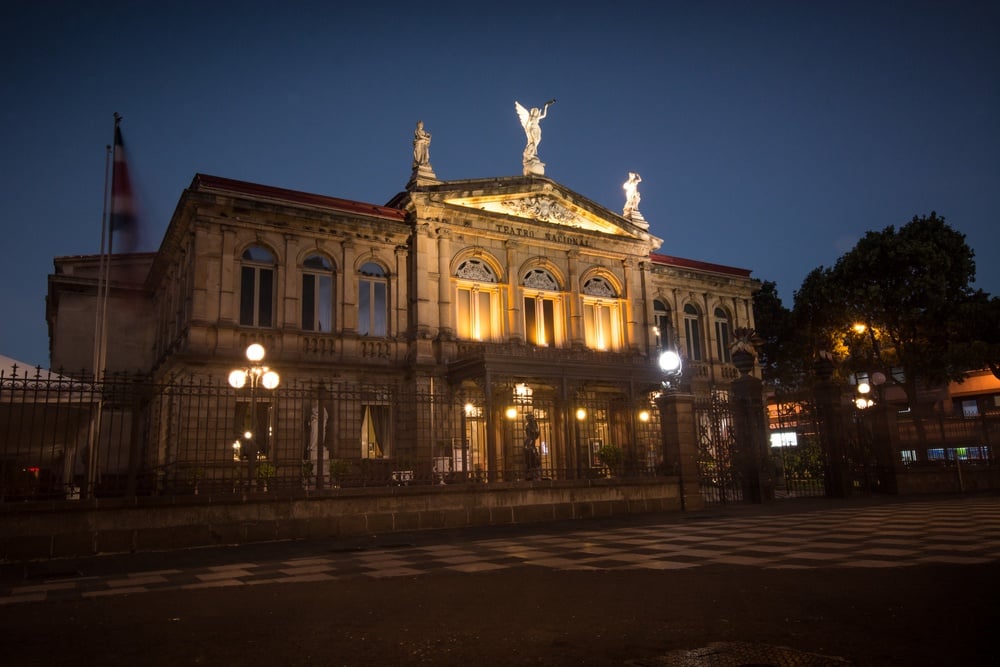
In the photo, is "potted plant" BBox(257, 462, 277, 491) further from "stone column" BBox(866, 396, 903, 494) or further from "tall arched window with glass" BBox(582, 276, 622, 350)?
"stone column" BBox(866, 396, 903, 494)

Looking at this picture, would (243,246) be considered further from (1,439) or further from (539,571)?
(539,571)

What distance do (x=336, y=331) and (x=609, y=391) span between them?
10647 mm

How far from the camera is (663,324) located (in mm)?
32562

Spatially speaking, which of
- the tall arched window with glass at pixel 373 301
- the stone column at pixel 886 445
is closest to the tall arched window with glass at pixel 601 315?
the tall arched window with glass at pixel 373 301

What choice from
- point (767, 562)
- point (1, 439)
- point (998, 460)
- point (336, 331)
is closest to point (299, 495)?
point (1, 439)

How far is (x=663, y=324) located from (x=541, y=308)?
767 cm

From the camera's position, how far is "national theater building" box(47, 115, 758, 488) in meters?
22.0

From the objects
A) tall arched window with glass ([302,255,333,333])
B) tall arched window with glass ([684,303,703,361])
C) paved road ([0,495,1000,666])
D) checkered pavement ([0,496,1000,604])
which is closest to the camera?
paved road ([0,495,1000,666])

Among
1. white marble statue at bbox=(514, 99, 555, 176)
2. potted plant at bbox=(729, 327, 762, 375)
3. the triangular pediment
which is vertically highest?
white marble statue at bbox=(514, 99, 555, 176)

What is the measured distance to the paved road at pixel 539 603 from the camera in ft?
15.5

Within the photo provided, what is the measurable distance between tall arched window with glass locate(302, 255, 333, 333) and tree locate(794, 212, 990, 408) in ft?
74.5

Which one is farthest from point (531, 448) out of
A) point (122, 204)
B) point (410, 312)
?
point (122, 204)

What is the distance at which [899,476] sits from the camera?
19109mm

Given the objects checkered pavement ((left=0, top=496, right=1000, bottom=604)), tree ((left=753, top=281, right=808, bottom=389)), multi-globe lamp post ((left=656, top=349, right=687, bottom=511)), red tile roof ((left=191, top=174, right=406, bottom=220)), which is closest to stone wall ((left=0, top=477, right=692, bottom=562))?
multi-globe lamp post ((left=656, top=349, right=687, bottom=511))
